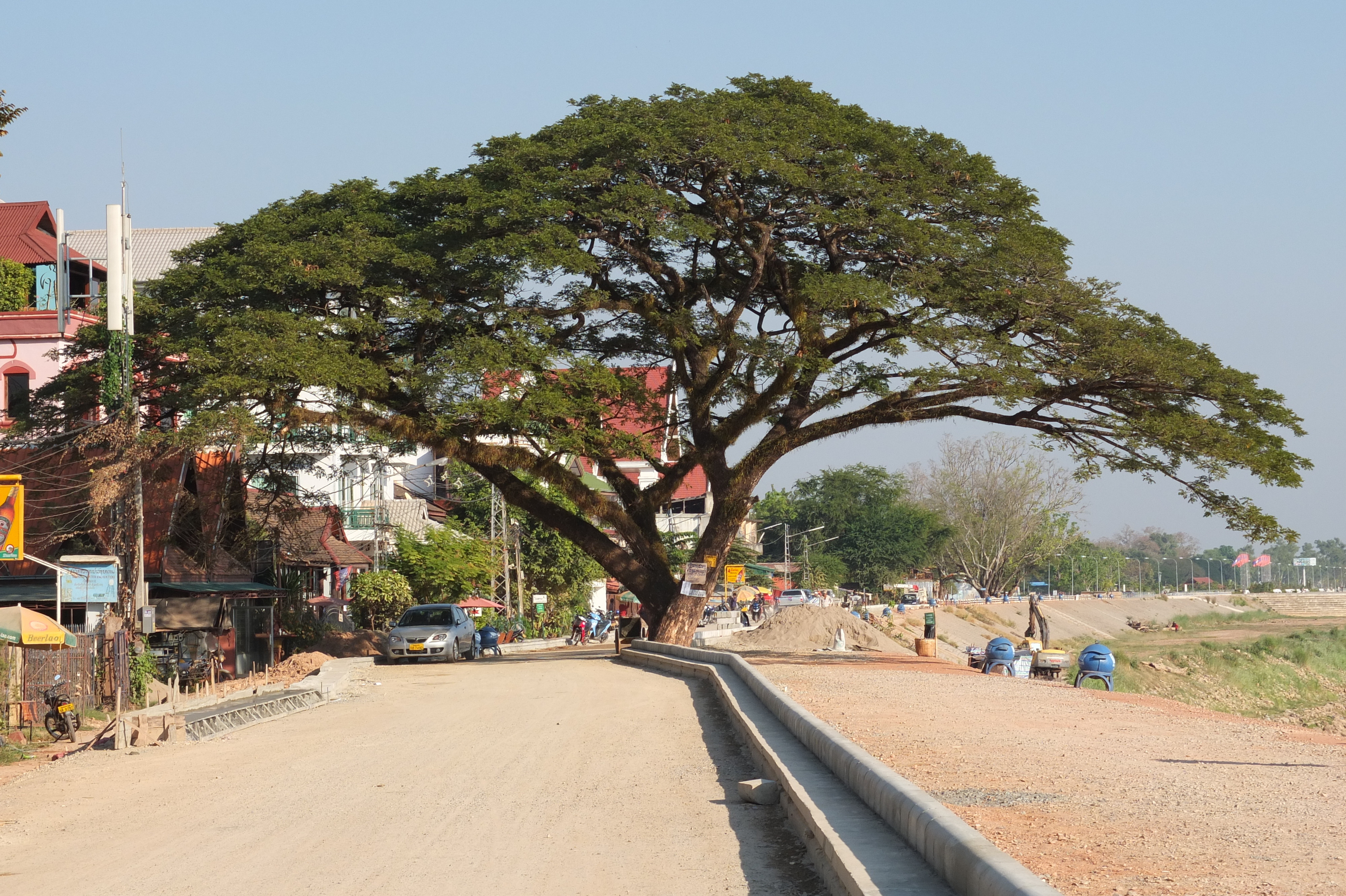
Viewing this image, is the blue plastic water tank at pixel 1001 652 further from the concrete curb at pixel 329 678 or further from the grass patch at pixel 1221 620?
the grass patch at pixel 1221 620

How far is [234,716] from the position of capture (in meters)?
17.8

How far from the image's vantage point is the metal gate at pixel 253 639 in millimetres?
32469

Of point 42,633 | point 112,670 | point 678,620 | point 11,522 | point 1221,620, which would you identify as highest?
point 11,522

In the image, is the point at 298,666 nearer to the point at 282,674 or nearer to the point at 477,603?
the point at 282,674

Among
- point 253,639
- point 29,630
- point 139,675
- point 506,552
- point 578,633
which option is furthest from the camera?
point 506,552

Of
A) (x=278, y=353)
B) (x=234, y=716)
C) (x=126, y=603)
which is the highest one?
(x=278, y=353)

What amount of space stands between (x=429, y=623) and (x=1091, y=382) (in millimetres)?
18567

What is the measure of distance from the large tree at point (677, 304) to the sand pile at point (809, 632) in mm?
13967

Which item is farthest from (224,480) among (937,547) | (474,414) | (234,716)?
(937,547)

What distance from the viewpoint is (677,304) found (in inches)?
1209

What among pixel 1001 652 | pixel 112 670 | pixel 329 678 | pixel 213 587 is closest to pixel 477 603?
pixel 213 587

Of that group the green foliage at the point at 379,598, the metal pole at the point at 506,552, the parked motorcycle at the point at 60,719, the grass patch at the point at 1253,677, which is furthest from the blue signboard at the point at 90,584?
the grass patch at the point at 1253,677

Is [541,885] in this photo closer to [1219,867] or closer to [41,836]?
[1219,867]

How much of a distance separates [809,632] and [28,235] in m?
27.8
